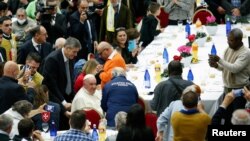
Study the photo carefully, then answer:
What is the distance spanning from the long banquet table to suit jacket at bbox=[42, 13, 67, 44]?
163cm

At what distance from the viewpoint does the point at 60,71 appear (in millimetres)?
12172

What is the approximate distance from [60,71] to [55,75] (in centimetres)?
10

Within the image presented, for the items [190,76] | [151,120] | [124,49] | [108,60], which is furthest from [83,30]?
[151,120]

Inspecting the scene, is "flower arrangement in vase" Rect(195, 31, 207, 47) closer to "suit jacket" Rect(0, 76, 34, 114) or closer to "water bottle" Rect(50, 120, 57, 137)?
"suit jacket" Rect(0, 76, 34, 114)

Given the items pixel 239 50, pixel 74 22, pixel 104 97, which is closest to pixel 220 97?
pixel 239 50

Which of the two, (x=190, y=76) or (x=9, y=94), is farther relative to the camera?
(x=190, y=76)

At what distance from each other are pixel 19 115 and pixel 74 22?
5.91 metres

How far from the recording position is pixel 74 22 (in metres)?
15.6

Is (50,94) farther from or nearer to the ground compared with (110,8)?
nearer to the ground

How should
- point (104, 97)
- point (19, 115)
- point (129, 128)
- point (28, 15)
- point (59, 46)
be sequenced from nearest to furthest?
point (129, 128) → point (19, 115) → point (104, 97) → point (59, 46) → point (28, 15)

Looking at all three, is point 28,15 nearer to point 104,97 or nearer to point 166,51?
point 166,51

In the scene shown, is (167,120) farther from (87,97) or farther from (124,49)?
(124,49)

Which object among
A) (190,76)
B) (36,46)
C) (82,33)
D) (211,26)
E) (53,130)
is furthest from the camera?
A: (82,33)

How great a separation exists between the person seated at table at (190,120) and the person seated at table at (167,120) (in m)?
0.36
